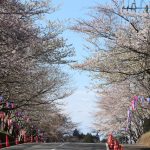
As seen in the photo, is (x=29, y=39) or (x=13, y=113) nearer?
(x=29, y=39)

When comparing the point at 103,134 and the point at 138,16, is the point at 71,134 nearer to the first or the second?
the point at 103,134

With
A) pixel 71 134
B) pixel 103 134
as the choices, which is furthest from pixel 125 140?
pixel 71 134

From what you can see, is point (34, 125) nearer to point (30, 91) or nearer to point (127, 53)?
point (30, 91)

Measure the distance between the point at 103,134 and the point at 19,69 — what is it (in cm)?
4220

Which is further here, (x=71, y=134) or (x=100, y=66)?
(x=71, y=134)

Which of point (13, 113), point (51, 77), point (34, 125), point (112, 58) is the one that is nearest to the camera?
point (112, 58)

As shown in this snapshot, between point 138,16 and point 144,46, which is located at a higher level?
A: point 138,16

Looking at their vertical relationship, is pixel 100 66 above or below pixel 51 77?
below

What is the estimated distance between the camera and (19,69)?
20.4 m

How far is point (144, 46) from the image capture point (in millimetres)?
20641

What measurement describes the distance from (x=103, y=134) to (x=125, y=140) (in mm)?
4029

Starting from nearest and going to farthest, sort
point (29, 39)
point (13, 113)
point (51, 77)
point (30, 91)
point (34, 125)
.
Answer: point (29, 39) → point (30, 91) → point (51, 77) → point (13, 113) → point (34, 125)

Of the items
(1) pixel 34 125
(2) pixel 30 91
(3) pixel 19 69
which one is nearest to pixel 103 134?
(1) pixel 34 125

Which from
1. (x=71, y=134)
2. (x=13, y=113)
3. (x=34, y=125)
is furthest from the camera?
(x=71, y=134)
